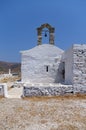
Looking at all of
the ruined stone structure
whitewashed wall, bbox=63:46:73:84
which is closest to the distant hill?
the ruined stone structure

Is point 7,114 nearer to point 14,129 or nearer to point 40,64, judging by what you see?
point 14,129

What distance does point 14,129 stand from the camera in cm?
559

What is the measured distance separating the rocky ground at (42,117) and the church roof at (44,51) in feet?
29.5

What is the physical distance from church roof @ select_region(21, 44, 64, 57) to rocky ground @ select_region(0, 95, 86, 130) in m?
8.98

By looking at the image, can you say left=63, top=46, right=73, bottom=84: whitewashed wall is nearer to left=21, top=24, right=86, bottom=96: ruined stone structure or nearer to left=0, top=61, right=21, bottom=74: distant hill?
left=21, top=24, right=86, bottom=96: ruined stone structure

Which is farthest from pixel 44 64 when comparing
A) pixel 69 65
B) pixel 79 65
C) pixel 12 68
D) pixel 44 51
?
pixel 12 68

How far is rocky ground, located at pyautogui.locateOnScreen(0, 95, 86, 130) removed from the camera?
585cm

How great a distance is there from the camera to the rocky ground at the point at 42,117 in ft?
19.2

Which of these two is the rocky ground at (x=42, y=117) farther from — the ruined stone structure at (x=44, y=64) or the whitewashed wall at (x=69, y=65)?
the ruined stone structure at (x=44, y=64)

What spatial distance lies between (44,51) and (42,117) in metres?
11.0

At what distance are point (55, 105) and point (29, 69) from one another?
8812 millimetres

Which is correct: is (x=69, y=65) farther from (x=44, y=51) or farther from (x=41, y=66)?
(x=44, y=51)

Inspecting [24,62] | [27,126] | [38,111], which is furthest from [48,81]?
[27,126]

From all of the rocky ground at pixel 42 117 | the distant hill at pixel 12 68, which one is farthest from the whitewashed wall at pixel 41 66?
the distant hill at pixel 12 68
